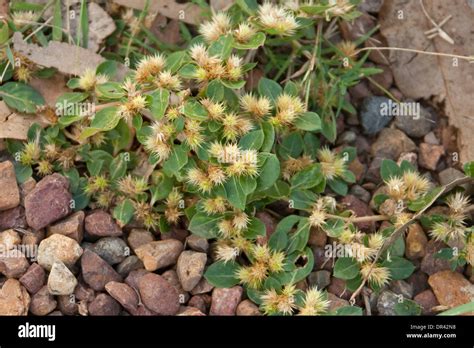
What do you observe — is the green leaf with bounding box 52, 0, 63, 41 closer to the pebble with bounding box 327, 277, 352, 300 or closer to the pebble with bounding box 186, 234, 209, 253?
the pebble with bounding box 186, 234, 209, 253

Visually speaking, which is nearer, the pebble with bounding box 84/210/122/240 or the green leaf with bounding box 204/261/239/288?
the green leaf with bounding box 204/261/239/288

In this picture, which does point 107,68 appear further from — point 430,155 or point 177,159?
point 430,155

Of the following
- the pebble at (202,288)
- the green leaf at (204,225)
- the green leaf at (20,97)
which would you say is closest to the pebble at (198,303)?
the pebble at (202,288)

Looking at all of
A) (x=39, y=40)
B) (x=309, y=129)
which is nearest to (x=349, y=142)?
(x=309, y=129)

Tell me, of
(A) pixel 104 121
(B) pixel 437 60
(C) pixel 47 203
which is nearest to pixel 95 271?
(C) pixel 47 203

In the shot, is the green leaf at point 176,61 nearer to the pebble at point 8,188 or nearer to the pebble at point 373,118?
the pebble at point 8,188

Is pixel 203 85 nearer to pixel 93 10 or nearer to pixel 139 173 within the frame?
pixel 139 173

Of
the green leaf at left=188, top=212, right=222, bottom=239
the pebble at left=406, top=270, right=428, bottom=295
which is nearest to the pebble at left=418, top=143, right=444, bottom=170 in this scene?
the pebble at left=406, top=270, right=428, bottom=295
